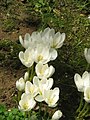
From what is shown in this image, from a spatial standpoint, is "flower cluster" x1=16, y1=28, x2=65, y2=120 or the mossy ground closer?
"flower cluster" x1=16, y1=28, x2=65, y2=120

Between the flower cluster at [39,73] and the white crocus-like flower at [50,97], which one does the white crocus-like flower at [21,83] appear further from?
the white crocus-like flower at [50,97]

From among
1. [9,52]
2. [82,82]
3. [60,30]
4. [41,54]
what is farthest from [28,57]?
[60,30]

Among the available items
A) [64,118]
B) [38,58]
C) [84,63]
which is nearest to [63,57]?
[84,63]

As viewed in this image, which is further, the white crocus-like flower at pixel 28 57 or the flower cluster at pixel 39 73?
the white crocus-like flower at pixel 28 57

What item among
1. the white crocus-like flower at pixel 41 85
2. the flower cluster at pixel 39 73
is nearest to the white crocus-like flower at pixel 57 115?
the flower cluster at pixel 39 73

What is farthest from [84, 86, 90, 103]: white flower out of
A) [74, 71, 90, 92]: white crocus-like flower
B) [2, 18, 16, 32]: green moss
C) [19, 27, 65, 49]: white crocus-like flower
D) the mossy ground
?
[2, 18, 16, 32]: green moss

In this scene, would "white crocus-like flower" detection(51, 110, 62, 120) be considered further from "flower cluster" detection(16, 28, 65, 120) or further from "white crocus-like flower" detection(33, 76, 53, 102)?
"white crocus-like flower" detection(33, 76, 53, 102)
